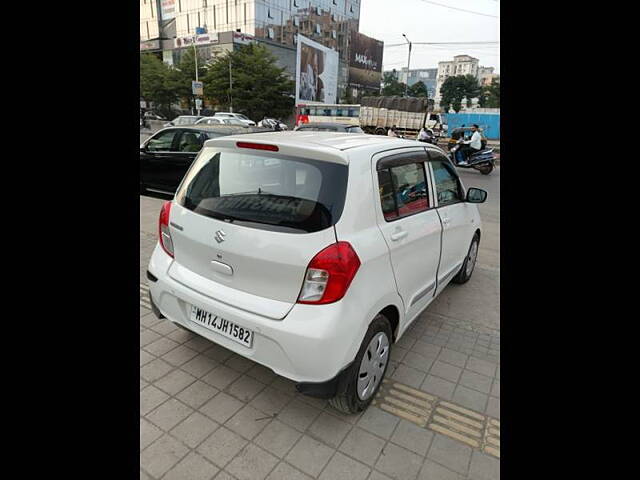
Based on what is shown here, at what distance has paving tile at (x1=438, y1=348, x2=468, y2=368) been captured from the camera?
122 inches

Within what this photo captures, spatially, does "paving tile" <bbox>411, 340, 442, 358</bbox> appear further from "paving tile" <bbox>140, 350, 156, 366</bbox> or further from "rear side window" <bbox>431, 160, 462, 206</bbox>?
"paving tile" <bbox>140, 350, 156, 366</bbox>

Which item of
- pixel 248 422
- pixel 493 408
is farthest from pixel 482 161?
pixel 248 422

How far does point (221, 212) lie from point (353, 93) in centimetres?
6631

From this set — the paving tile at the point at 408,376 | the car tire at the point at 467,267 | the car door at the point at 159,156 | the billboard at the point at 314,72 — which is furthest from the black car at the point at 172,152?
the billboard at the point at 314,72

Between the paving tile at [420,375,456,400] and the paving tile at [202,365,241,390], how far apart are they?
1331mm

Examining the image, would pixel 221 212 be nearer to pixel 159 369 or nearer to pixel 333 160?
pixel 333 160

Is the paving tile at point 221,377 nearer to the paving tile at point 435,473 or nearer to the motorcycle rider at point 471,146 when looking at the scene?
the paving tile at point 435,473

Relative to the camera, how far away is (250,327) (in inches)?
84.6

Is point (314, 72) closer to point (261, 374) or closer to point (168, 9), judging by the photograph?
point (261, 374)

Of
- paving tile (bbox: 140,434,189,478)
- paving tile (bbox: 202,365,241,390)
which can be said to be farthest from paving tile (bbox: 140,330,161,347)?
paving tile (bbox: 140,434,189,478)

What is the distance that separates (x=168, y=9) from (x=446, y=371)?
73895mm
